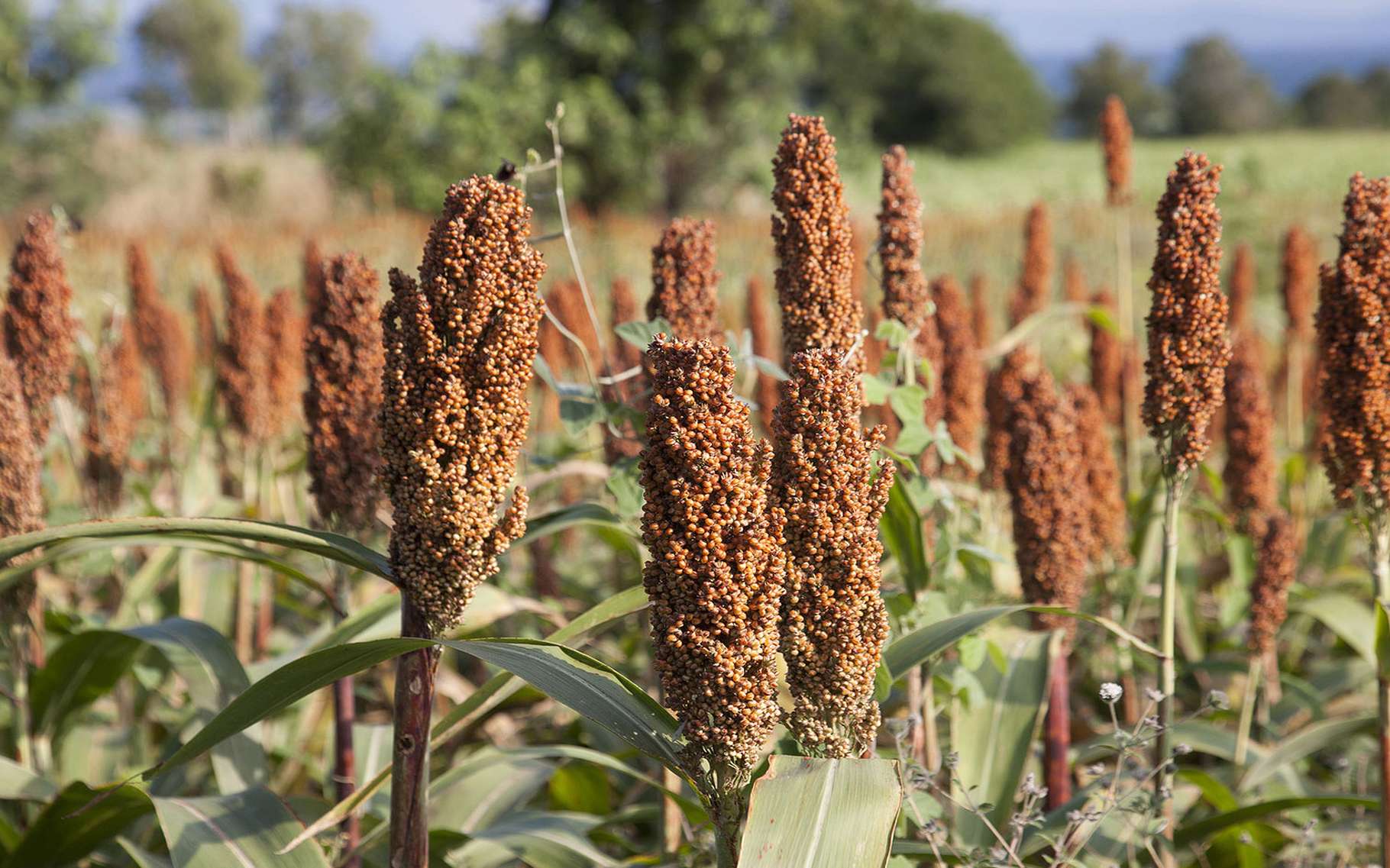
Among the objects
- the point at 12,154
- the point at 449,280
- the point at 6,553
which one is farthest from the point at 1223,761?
the point at 12,154

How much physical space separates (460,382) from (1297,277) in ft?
16.6

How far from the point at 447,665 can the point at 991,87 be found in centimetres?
6255

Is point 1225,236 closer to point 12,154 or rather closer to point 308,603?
point 308,603

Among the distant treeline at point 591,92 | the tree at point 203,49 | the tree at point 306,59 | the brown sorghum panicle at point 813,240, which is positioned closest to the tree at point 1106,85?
the distant treeline at point 591,92

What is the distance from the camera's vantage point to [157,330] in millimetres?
5375

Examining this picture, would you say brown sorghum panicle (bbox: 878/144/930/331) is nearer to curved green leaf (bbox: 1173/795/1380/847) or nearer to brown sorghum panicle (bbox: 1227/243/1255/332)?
curved green leaf (bbox: 1173/795/1380/847)

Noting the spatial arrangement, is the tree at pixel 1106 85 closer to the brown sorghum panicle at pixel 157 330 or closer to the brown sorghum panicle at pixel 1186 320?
the brown sorghum panicle at pixel 157 330

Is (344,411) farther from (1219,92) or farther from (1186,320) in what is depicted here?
(1219,92)

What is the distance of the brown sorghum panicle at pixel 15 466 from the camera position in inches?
106

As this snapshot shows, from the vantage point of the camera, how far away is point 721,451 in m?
1.51

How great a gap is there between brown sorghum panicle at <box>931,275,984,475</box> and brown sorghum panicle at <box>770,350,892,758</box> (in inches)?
73.2

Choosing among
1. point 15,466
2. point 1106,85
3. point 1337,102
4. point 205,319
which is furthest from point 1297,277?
point 1337,102

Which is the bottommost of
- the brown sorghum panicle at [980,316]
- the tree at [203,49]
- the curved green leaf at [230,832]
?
the curved green leaf at [230,832]

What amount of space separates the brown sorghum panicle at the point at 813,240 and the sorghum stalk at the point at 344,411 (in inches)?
39.7
